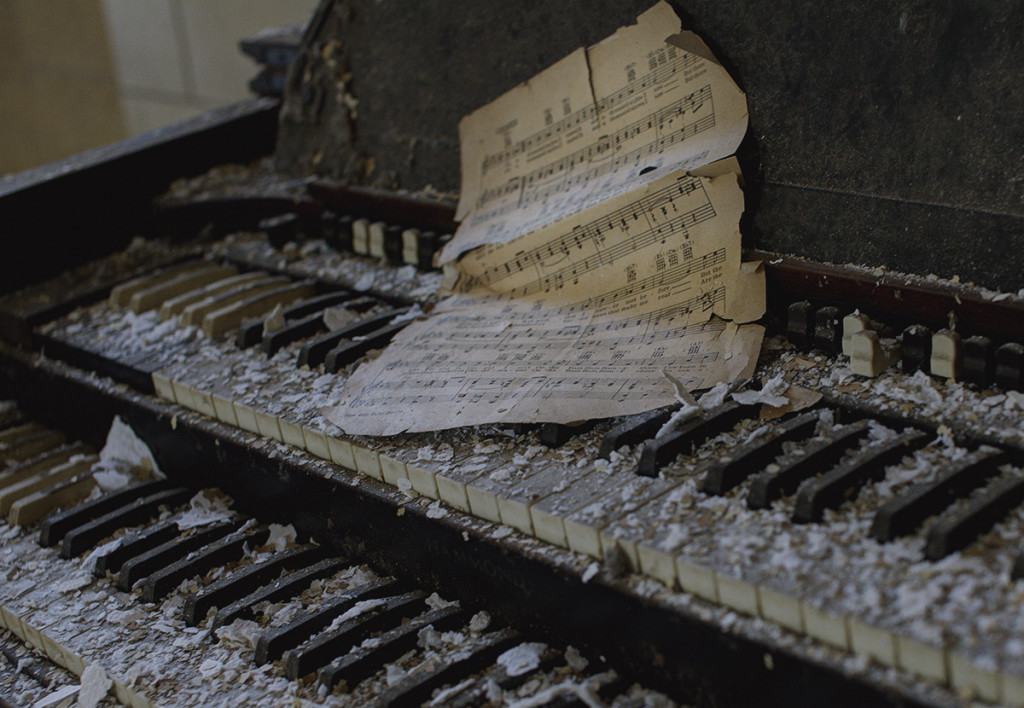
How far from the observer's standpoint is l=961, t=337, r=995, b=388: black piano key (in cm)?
133

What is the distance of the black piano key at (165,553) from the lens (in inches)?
67.2

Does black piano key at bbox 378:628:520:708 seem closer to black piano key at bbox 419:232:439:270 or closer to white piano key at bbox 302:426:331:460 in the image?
white piano key at bbox 302:426:331:460

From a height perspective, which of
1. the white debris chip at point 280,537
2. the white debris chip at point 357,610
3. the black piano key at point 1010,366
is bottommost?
the white debris chip at point 357,610

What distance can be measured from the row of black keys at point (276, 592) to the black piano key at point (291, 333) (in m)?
0.33

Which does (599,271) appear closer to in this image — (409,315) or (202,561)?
(409,315)

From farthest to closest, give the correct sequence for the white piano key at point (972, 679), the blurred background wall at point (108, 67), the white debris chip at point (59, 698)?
the blurred background wall at point (108, 67), the white debris chip at point (59, 698), the white piano key at point (972, 679)

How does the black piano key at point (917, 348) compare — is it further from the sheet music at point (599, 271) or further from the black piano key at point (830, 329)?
the sheet music at point (599, 271)

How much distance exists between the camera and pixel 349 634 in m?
1.45

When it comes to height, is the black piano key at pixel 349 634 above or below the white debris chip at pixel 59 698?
above

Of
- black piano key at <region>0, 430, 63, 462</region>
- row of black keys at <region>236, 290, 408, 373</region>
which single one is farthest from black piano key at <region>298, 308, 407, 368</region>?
black piano key at <region>0, 430, 63, 462</region>

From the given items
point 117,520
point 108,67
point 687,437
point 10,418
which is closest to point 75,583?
point 117,520

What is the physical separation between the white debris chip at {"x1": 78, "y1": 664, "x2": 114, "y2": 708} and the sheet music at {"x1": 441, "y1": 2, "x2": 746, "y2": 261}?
0.99m

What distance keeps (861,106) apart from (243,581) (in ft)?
Result: 4.00

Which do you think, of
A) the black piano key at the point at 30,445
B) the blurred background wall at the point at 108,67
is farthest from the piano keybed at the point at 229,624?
the blurred background wall at the point at 108,67
